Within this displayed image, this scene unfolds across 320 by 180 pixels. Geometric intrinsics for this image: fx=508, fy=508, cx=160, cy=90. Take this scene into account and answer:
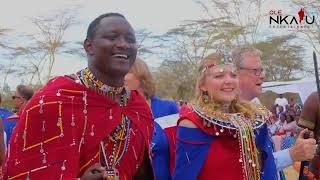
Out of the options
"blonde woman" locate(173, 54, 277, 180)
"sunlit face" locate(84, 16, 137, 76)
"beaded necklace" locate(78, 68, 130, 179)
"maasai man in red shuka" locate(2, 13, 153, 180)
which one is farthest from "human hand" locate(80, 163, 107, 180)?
"blonde woman" locate(173, 54, 277, 180)

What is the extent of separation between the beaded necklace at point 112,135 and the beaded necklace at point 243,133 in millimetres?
830

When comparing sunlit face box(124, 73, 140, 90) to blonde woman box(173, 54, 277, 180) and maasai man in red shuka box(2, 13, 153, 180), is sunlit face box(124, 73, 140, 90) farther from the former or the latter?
maasai man in red shuka box(2, 13, 153, 180)

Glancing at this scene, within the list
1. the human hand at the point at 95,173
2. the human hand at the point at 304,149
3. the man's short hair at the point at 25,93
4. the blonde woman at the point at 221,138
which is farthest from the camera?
the man's short hair at the point at 25,93

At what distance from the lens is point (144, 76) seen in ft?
13.0

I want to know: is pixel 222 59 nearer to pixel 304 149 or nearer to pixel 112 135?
pixel 304 149

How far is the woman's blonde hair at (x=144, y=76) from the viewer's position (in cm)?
394

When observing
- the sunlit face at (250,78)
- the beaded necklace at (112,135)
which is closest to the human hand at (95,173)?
the beaded necklace at (112,135)

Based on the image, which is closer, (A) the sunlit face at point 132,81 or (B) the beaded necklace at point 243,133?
(B) the beaded necklace at point 243,133

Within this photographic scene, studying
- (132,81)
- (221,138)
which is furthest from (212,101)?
(132,81)

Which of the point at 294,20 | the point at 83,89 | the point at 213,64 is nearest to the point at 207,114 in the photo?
the point at 213,64

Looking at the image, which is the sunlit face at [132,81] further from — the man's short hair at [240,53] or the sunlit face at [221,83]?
the man's short hair at [240,53]

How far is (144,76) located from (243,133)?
1.01 metres

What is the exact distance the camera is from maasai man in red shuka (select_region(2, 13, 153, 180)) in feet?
7.65

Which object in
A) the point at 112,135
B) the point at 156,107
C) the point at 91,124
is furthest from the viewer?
the point at 156,107
